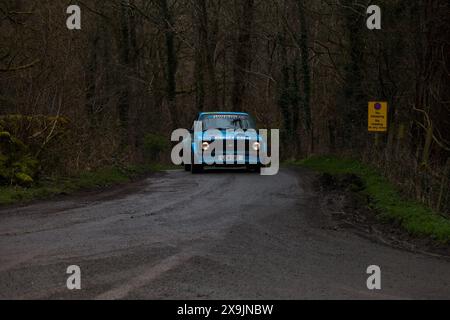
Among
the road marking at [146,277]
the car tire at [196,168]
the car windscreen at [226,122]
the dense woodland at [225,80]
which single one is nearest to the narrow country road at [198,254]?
the road marking at [146,277]

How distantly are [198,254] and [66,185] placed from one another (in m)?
8.30

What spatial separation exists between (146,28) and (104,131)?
21.1 meters

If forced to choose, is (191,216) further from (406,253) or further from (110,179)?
(110,179)

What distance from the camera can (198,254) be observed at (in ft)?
25.5

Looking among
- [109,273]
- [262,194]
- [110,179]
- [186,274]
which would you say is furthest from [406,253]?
[110,179]

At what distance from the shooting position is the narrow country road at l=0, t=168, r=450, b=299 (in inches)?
245

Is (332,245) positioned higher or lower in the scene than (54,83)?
lower

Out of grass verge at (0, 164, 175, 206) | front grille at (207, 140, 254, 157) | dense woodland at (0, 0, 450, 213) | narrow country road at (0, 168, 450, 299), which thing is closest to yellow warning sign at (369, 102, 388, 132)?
dense woodland at (0, 0, 450, 213)

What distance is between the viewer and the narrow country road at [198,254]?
20.5 feet

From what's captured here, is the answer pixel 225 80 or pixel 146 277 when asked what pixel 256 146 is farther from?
pixel 225 80

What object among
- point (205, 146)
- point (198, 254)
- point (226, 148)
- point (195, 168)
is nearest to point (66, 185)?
point (205, 146)

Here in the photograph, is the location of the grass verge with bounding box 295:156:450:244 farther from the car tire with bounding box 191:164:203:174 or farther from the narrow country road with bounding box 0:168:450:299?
the car tire with bounding box 191:164:203:174

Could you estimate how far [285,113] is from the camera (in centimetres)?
3462

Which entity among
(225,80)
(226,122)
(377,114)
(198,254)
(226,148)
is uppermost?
(225,80)
